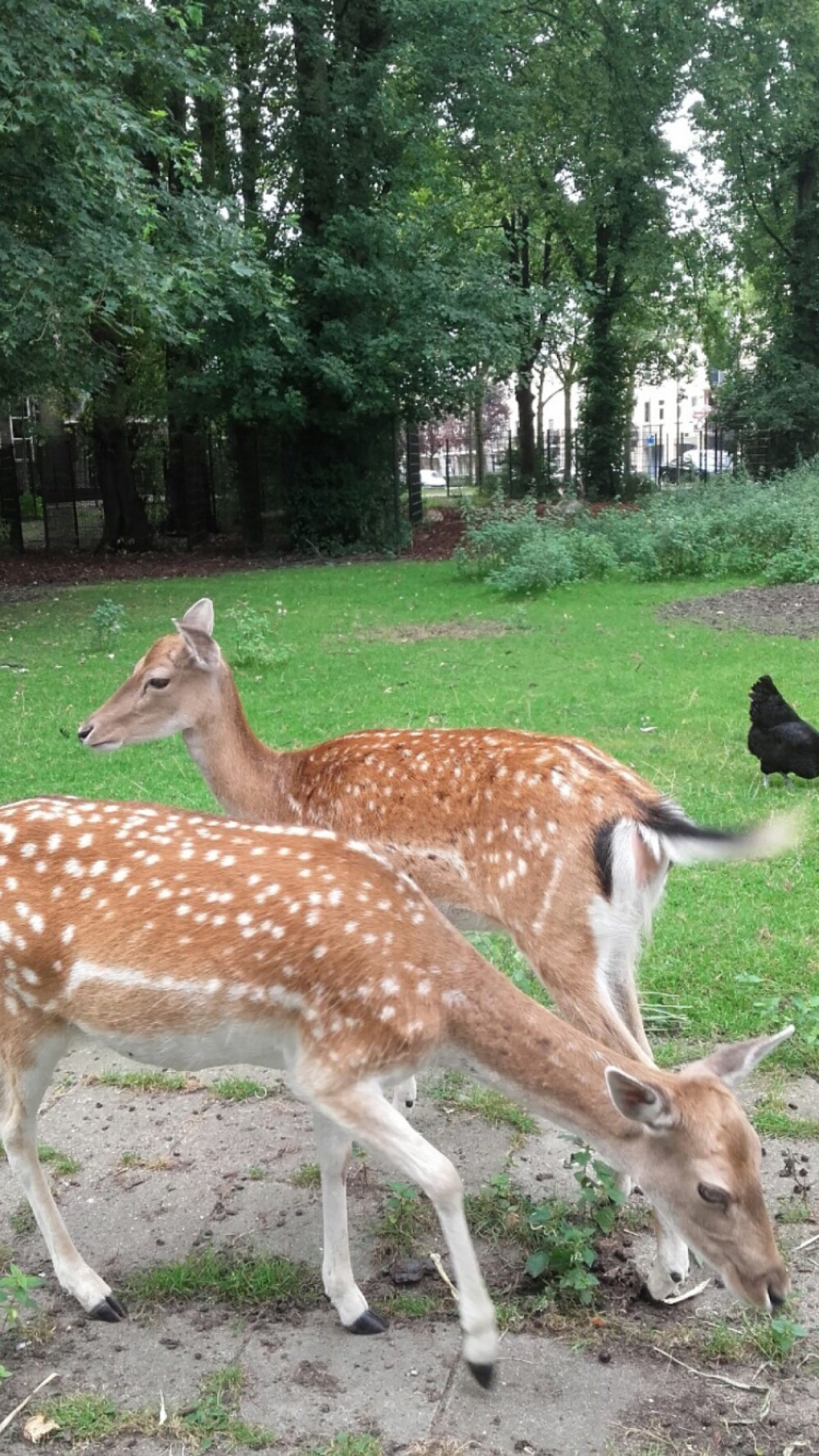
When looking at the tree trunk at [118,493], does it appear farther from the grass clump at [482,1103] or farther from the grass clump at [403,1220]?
the grass clump at [403,1220]

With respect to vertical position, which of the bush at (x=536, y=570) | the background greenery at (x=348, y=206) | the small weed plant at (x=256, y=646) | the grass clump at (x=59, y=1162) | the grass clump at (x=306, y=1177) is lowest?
the grass clump at (x=306, y=1177)

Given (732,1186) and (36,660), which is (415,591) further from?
(732,1186)

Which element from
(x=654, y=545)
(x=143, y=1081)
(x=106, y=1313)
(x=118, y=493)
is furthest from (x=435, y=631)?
(x=118, y=493)

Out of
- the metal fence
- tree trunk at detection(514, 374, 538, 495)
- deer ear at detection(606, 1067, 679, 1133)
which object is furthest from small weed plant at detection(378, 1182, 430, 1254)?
tree trunk at detection(514, 374, 538, 495)

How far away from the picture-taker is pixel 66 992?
3207 millimetres

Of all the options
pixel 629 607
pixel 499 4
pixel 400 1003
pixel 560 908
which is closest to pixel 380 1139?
pixel 400 1003

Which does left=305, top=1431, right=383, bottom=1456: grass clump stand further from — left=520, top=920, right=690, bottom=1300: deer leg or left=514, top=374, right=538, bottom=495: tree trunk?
left=514, top=374, right=538, bottom=495: tree trunk

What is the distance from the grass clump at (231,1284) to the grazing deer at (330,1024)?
0.45 feet

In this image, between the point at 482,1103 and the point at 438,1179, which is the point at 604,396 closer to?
the point at 482,1103

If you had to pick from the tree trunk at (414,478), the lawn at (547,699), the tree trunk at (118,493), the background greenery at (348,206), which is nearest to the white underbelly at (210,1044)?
the lawn at (547,699)

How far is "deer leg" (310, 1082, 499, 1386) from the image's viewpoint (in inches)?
115

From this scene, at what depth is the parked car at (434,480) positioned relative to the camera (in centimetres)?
4950

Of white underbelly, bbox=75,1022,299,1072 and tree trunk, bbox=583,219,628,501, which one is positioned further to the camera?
tree trunk, bbox=583,219,628,501

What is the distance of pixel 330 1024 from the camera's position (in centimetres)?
312
